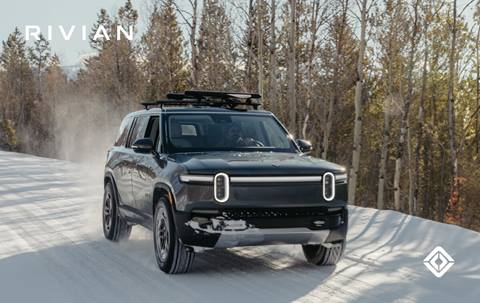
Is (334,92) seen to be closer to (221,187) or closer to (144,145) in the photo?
(144,145)

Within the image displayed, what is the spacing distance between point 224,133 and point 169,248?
174 cm

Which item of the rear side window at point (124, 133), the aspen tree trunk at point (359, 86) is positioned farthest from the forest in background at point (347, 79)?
→ the rear side window at point (124, 133)

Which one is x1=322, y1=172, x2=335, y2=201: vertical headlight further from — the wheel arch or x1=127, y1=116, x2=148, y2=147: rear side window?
x1=127, y1=116, x2=148, y2=147: rear side window

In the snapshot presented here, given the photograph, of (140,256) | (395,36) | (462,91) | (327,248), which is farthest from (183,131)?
(462,91)

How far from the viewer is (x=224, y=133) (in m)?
7.68

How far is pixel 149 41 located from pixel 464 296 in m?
38.6

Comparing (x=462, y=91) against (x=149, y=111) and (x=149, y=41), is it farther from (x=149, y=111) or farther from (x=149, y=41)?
(x=149, y=111)

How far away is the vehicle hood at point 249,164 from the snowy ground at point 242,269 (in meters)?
1.10

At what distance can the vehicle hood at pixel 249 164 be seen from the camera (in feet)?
20.4

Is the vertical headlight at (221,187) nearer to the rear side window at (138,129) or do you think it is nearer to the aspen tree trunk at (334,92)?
the rear side window at (138,129)

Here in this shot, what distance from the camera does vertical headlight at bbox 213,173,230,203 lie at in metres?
6.15

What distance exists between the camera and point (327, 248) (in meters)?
7.00

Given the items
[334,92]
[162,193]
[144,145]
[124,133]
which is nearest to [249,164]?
[162,193]

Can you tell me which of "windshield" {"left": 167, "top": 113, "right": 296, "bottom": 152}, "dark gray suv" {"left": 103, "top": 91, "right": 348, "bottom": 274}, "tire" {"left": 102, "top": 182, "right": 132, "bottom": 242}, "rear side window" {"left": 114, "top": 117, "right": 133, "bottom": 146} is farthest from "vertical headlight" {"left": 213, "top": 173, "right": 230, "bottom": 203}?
"rear side window" {"left": 114, "top": 117, "right": 133, "bottom": 146}
